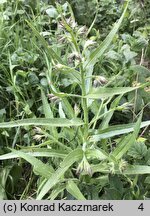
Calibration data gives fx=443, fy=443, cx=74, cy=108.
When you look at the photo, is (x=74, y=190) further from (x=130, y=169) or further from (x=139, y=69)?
(x=139, y=69)

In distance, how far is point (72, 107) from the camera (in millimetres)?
2188

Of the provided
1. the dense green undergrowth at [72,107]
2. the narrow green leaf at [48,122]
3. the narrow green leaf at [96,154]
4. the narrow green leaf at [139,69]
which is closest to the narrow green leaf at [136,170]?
the dense green undergrowth at [72,107]

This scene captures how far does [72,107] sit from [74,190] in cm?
62

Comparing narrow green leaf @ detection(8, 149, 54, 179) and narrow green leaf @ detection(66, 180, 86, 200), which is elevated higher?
narrow green leaf @ detection(8, 149, 54, 179)

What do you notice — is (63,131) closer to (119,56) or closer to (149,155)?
(149,155)

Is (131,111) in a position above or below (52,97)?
below

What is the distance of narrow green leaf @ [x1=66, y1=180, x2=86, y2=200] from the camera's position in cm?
163

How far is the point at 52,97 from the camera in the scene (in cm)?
160

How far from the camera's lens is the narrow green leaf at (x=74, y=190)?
1.63 metres

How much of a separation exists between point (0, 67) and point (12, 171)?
59 cm

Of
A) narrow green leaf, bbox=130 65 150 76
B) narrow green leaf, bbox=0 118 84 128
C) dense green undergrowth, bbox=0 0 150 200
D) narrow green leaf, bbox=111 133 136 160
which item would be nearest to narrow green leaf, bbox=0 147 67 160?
dense green undergrowth, bbox=0 0 150 200

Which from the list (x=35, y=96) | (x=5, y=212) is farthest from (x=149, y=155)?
(x=35, y=96)

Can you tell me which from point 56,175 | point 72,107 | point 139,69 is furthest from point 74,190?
point 139,69

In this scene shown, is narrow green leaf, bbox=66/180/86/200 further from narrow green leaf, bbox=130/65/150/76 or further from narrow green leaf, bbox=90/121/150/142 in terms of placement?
narrow green leaf, bbox=130/65/150/76
